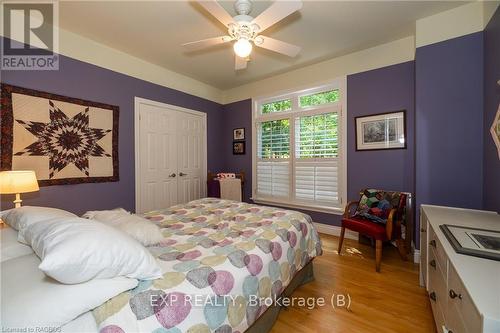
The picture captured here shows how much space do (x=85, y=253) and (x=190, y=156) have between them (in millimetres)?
3376

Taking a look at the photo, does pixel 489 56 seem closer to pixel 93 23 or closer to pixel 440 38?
pixel 440 38

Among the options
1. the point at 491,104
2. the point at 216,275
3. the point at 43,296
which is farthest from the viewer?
the point at 491,104

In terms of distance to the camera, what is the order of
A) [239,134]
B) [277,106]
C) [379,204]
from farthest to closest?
[239,134]
[277,106]
[379,204]

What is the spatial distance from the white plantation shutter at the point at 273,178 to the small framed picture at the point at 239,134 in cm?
67

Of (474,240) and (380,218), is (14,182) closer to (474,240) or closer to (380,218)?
(474,240)

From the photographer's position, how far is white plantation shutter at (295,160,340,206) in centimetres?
347

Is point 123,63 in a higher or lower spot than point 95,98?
higher

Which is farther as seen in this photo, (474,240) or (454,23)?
(454,23)

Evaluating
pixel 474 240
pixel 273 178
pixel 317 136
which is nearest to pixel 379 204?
pixel 317 136

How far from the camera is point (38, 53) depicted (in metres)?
2.52

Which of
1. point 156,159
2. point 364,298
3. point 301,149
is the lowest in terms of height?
point 364,298

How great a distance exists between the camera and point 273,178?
13.6 feet

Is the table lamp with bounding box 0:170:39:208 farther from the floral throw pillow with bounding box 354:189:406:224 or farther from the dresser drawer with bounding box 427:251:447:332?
the floral throw pillow with bounding box 354:189:406:224

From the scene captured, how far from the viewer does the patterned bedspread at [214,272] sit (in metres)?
0.94
